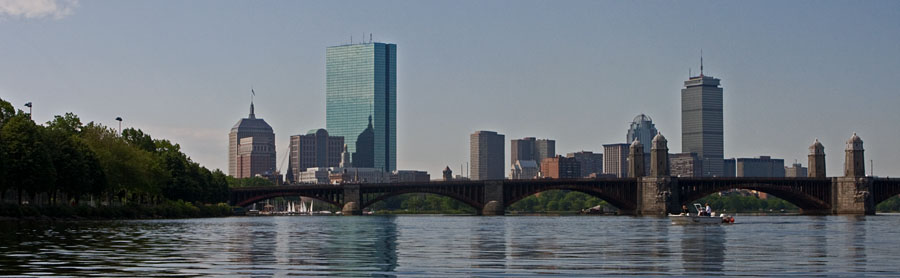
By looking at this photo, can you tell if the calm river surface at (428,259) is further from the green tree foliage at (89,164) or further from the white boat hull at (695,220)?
the white boat hull at (695,220)

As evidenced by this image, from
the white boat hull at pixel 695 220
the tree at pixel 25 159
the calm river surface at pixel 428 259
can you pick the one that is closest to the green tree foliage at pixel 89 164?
the tree at pixel 25 159

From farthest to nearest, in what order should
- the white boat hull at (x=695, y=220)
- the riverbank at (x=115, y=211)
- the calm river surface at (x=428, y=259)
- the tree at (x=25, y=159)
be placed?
the white boat hull at (x=695, y=220) < the tree at (x=25, y=159) < the riverbank at (x=115, y=211) < the calm river surface at (x=428, y=259)

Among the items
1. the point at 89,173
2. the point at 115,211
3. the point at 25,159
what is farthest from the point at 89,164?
the point at 25,159

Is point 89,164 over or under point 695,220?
over

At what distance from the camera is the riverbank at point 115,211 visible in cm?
9219

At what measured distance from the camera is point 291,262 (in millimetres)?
39281

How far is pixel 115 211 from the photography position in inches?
4734

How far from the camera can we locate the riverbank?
302ft

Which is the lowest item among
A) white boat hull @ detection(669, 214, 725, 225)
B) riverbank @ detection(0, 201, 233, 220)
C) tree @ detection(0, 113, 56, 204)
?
white boat hull @ detection(669, 214, 725, 225)

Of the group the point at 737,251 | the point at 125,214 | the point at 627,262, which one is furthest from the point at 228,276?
the point at 125,214

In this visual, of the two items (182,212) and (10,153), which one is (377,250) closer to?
(10,153)

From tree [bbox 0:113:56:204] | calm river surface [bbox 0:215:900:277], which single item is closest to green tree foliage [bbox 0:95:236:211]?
tree [bbox 0:113:56:204]

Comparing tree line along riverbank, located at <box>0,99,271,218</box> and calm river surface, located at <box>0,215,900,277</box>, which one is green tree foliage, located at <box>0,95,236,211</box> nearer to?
tree line along riverbank, located at <box>0,99,271,218</box>

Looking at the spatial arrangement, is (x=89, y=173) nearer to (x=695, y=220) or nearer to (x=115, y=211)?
(x=115, y=211)
